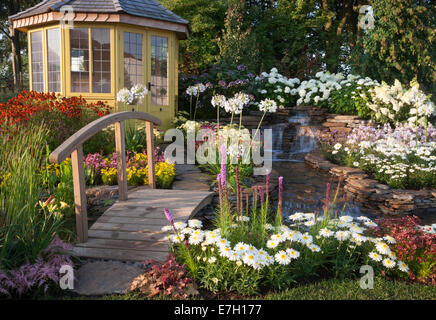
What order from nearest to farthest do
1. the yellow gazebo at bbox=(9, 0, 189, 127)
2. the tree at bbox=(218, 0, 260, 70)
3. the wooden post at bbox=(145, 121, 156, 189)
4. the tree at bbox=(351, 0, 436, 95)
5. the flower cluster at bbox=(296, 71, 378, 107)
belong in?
the wooden post at bbox=(145, 121, 156, 189)
the yellow gazebo at bbox=(9, 0, 189, 127)
the flower cluster at bbox=(296, 71, 378, 107)
the tree at bbox=(351, 0, 436, 95)
the tree at bbox=(218, 0, 260, 70)

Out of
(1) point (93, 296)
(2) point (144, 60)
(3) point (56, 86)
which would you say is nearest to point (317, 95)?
(2) point (144, 60)

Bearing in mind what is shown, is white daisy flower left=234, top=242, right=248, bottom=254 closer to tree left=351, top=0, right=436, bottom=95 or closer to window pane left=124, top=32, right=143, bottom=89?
window pane left=124, top=32, right=143, bottom=89

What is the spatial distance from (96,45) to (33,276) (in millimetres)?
6468

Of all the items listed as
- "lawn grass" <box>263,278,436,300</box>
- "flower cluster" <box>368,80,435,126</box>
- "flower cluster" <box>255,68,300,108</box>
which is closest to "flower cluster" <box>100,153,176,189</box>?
"lawn grass" <box>263,278,436,300</box>

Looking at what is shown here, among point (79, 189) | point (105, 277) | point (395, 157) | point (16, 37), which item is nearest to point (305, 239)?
point (105, 277)

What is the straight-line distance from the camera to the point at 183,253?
2947 mm

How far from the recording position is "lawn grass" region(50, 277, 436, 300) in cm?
266

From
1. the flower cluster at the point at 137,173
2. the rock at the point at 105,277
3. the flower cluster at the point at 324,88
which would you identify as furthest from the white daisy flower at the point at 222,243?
the flower cluster at the point at 324,88

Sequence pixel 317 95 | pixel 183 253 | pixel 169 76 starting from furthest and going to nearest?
1. pixel 317 95
2. pixel 169 76
3. pixel 183 253

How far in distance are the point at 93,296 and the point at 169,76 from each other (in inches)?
275

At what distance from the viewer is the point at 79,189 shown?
→ 3.28m

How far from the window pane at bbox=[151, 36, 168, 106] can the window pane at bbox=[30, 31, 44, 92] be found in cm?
251

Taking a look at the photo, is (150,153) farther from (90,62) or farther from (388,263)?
(90,62)
